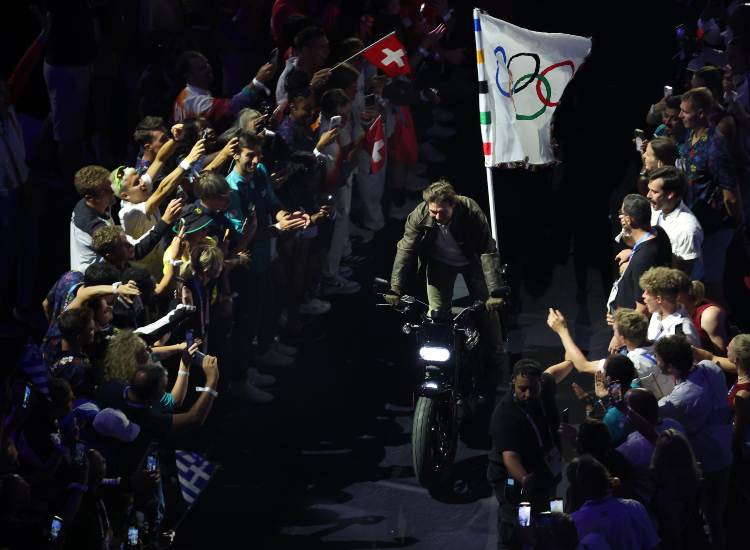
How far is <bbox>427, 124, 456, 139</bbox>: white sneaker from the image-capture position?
19.0 metres

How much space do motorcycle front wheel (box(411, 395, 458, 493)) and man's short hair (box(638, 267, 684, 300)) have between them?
1749 millimetres

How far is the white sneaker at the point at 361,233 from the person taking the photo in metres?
15.7

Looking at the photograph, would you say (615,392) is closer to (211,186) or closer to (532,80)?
(211,186)

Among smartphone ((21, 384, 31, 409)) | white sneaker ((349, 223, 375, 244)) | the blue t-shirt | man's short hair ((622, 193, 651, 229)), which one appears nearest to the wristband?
smartphone ((21, 384, 31, 409))

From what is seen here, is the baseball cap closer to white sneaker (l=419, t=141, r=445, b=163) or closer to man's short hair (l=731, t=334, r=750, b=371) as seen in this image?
man's short hair (l=731, t=334, r=750, b=371)

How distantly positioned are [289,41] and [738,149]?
193 inches

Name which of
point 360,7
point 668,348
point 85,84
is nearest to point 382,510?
point 668,348

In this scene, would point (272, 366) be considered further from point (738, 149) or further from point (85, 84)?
point (738, 149)

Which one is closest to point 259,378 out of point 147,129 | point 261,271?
point 261,271

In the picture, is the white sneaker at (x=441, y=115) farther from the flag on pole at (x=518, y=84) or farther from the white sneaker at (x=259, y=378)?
the white sneaker at (x=259, y=378)

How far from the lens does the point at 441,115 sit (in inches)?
774

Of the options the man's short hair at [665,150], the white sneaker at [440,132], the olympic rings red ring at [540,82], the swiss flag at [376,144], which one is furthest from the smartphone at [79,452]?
the white sneaker at [440,132]

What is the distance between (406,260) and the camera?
11109mm

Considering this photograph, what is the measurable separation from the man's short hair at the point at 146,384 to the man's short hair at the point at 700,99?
6.45 m
